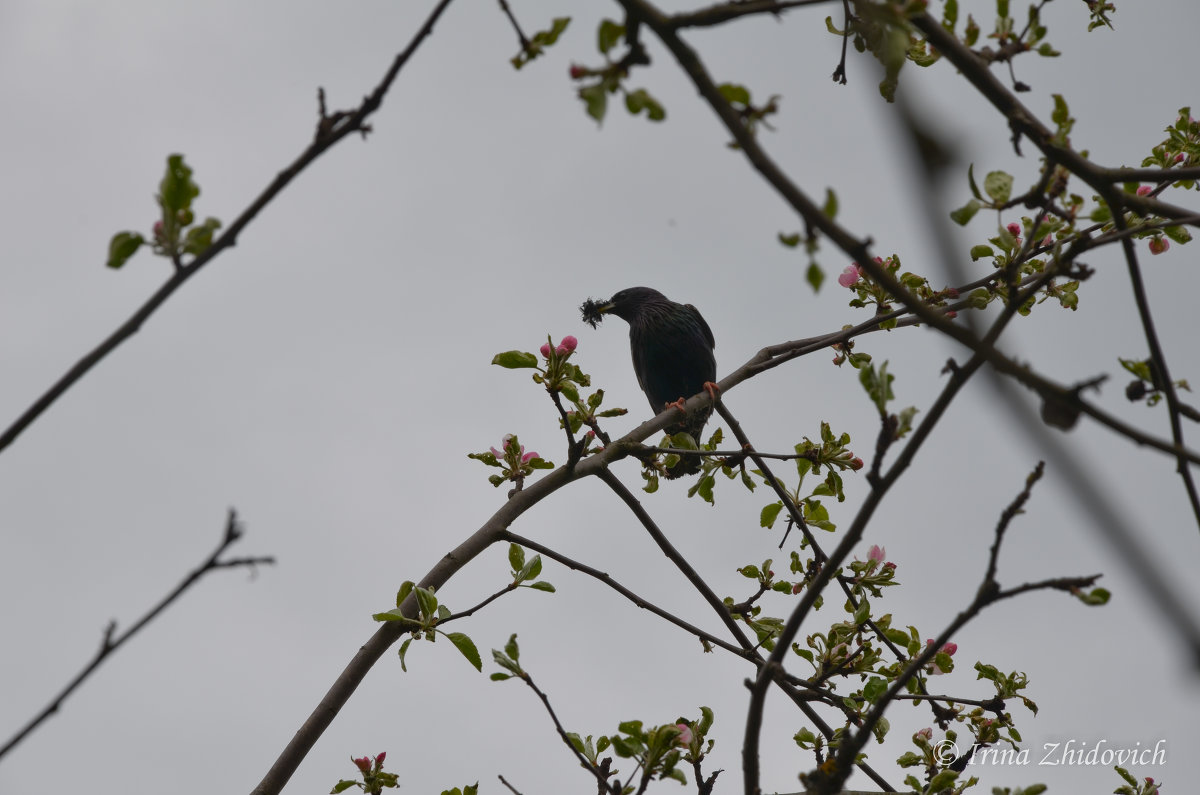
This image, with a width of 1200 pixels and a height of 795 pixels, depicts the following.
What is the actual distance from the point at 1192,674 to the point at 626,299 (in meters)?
8.03

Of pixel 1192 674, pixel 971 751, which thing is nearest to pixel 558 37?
pixel 1192 674

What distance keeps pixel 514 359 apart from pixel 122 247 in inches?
78.6

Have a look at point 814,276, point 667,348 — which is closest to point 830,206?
point 814,276

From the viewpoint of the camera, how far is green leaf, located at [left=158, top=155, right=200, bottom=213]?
6.87ft

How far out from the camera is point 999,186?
110 inches

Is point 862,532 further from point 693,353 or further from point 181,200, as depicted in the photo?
point 693,353

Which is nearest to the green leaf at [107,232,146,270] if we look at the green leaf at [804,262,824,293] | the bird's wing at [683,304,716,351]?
the green leaf at [804,262,824,293]

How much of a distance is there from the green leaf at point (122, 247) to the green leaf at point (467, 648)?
2.01 m

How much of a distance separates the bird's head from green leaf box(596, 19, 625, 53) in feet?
20.2

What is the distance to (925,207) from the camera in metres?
0.88

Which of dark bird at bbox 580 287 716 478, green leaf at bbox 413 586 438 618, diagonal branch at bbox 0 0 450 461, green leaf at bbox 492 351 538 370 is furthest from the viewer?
dark bird at bbox 580 287 716 478

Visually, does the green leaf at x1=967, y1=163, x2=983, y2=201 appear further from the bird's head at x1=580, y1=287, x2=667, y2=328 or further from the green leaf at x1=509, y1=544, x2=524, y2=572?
the bird's head at x1=580, y1=287, x2=667, y2=328

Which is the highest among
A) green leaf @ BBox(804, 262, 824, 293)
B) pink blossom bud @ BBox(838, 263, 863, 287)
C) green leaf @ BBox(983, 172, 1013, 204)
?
pink blossom bud @ BBox(838, 263, 863, 287)

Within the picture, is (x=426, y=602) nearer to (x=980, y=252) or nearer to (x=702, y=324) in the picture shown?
(x=980, y=252)
